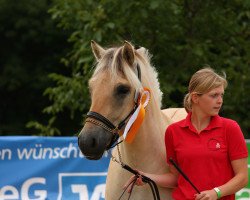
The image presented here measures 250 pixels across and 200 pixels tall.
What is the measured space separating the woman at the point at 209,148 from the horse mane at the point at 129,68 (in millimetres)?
395

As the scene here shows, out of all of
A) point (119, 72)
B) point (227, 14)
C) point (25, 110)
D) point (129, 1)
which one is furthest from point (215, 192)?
point (25, 110)

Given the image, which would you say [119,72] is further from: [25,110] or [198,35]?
[25,110]

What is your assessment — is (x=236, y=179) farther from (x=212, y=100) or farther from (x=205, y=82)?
(x=205, y=82)

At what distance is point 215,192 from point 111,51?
3.88ft

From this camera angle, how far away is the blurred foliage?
9.28 m

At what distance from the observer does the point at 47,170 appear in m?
7.56

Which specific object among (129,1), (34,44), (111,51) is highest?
(111,51)

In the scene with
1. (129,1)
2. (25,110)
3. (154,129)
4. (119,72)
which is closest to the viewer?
(119,72)

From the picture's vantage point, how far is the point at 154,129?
455 cm

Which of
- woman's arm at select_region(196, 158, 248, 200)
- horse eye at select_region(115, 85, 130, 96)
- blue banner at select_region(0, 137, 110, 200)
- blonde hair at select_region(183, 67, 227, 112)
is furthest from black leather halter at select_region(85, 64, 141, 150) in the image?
blue banner at select_region(0, 137, 110, 200)

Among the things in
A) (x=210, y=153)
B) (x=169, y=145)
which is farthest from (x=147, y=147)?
(x=210, y=153)

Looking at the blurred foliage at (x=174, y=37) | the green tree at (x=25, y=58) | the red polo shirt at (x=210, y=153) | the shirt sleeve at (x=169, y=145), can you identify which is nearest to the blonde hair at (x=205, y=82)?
the red polo shirt at (x=210, y=153)

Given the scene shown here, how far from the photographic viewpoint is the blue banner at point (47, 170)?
24.6ft

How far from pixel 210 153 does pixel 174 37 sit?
5.88m
